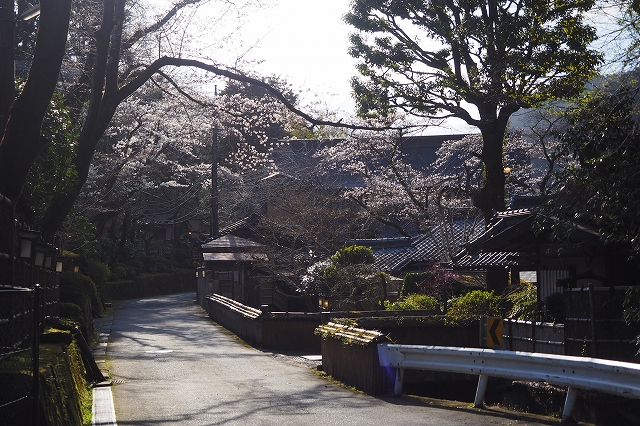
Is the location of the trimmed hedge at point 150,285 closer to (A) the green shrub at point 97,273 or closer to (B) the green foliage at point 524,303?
(A) the green shrub at point 97,273

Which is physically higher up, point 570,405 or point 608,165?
point 608,165

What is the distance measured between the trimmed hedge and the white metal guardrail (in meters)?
32.2

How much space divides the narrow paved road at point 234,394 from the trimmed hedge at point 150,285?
21742 mm

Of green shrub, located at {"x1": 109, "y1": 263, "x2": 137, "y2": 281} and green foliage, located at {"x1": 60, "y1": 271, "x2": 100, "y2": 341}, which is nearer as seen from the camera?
A: green foliage, located at {"x1": 60, "y1": 271, "x2": 100, "y2": 341}

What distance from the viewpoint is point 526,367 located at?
10.0m

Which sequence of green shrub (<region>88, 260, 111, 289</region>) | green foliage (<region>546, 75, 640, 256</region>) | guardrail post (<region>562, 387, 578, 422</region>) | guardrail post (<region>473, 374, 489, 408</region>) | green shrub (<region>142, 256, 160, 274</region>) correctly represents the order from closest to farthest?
guardrail post (<region>562, 387, 578, 422</region>)
green foliage (<region>546, 75, 640, 256</region>)
guardrail post (<region>473, 374, 489, 408</region>)
green shrub (<region>88, 260, 111, 289</region>)
green shrub (<region>142, 256, 160, 274</region>)

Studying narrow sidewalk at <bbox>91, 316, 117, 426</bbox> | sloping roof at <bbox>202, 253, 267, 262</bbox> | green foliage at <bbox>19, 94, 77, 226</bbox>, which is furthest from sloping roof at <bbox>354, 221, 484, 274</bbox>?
green foliage at <bbox>19, 94, 77, 226</bbox>

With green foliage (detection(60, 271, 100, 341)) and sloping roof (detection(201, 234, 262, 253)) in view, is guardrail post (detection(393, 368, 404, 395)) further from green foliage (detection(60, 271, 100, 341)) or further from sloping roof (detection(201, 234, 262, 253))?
sloping roof (detection(201, 234, 262, 253))

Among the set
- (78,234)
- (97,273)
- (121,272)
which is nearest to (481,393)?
(78,234)

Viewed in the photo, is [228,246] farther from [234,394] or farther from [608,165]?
[608,165]

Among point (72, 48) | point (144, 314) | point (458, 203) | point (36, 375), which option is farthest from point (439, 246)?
point (36, 375)

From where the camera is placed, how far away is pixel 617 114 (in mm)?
11164

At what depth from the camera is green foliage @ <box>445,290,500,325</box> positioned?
17.2 meters

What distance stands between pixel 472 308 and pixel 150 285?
37593 mm
